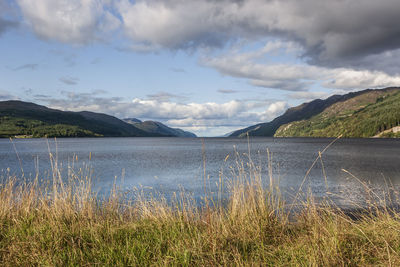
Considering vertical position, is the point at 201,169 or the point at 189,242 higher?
the point at 189,242

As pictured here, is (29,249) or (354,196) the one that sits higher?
(29,249)

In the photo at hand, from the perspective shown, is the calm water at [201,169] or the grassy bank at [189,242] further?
the calm water at [201,169]

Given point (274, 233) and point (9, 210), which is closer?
point (274, 233)

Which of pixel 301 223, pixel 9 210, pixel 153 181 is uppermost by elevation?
pixel 9 210

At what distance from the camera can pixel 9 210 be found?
295 inches

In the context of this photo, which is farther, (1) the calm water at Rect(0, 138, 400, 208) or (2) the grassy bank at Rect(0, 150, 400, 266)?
(1) the calm water at Rect(0, 138, 400, 208)

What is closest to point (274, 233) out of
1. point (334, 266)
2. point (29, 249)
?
point (334, 266)

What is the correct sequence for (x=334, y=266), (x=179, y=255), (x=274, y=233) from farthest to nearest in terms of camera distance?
(x=274, y=233)
(x=179, y=255)
(x=334, y=266)

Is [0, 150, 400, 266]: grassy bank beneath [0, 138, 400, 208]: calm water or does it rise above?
above

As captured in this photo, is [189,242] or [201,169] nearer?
[189,242]

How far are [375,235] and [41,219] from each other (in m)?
8.22

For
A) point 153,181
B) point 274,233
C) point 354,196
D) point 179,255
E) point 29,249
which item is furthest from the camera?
point 153,181

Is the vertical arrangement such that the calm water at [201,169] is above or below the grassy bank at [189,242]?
below

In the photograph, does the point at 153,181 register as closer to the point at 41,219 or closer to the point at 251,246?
the point at 41,219
